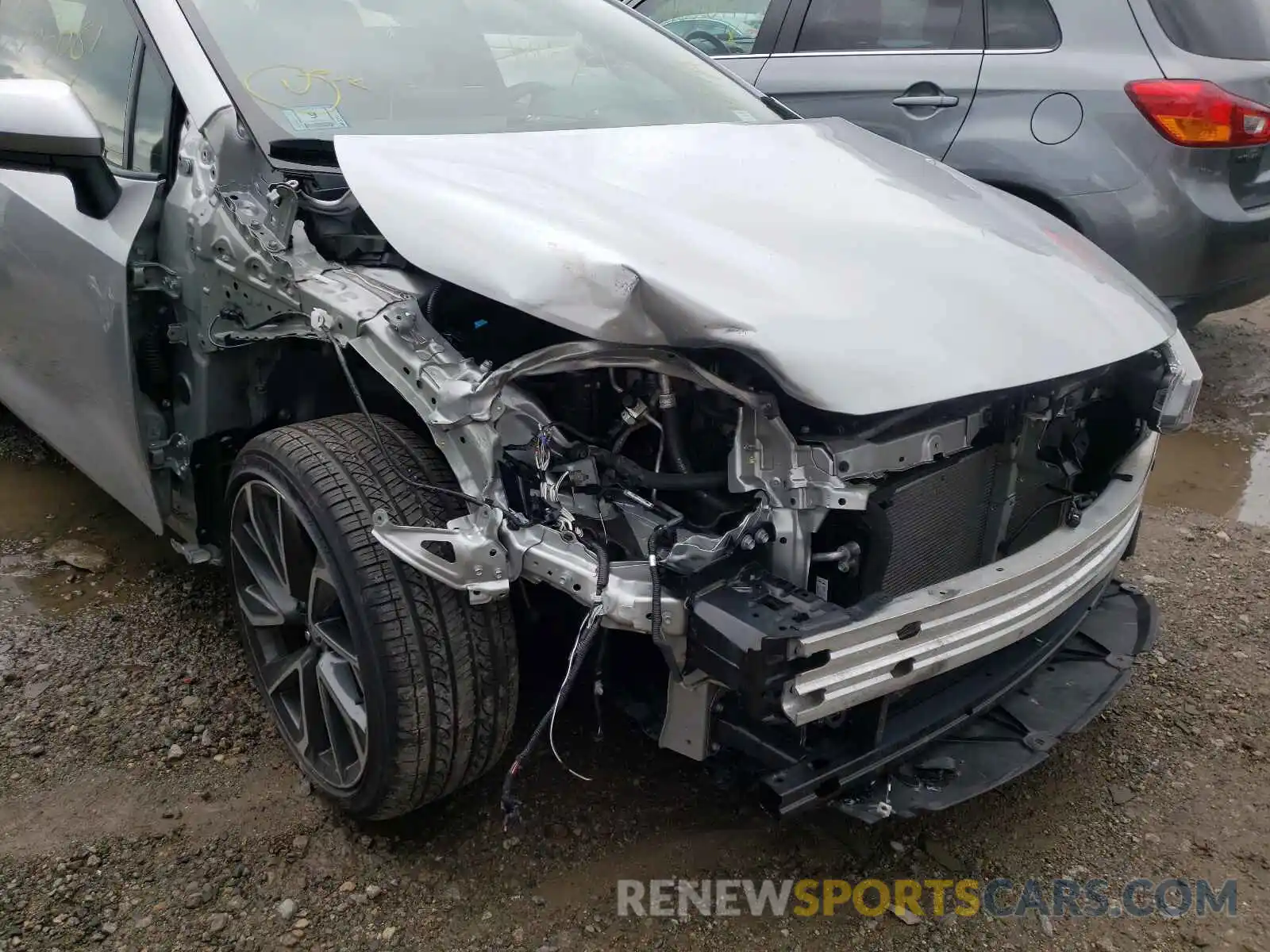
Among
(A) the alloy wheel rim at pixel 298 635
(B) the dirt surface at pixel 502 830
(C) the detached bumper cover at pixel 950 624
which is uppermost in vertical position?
(C) the detached bumper cover at pixel 950 624

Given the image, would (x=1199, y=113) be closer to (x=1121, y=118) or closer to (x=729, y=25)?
(x=1121, y=118)

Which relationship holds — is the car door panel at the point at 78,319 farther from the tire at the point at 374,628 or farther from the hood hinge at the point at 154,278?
the tire at the point at 374,628

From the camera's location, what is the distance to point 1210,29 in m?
3.80

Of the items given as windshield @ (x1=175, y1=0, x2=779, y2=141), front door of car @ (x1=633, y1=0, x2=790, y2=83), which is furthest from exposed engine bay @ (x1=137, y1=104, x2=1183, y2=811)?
front door of car @ (x1=633, y1=0, x2=790, y2=83)

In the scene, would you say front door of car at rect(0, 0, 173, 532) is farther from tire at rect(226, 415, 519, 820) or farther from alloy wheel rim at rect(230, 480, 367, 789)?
tire at rect(226, 415, 519, 820)

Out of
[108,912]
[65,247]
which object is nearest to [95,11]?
[65,247]

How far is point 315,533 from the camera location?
1.97 meters

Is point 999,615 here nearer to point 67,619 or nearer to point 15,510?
point 67,619

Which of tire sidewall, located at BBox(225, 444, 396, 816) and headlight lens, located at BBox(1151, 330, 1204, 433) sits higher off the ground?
headlight lens, located at BBox(1151, 330, 1204, 433)

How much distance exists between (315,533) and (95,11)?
5.74 feet

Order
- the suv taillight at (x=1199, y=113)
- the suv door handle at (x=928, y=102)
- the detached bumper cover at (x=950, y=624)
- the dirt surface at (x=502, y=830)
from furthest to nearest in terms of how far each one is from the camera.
A: the suv door handle at (x=928, y=102) → the suv taillight at (x=1199, y=113) → the dirt surface at (x=502, y=830) → the detached bumper cover at (x=950, y=624)

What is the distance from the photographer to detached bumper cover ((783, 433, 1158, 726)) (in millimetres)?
1603

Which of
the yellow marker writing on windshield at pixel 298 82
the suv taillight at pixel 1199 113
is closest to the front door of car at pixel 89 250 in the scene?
the yellow marker writing on windshield at pixel 298 82

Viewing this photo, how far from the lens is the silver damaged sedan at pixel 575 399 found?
1.70 m
